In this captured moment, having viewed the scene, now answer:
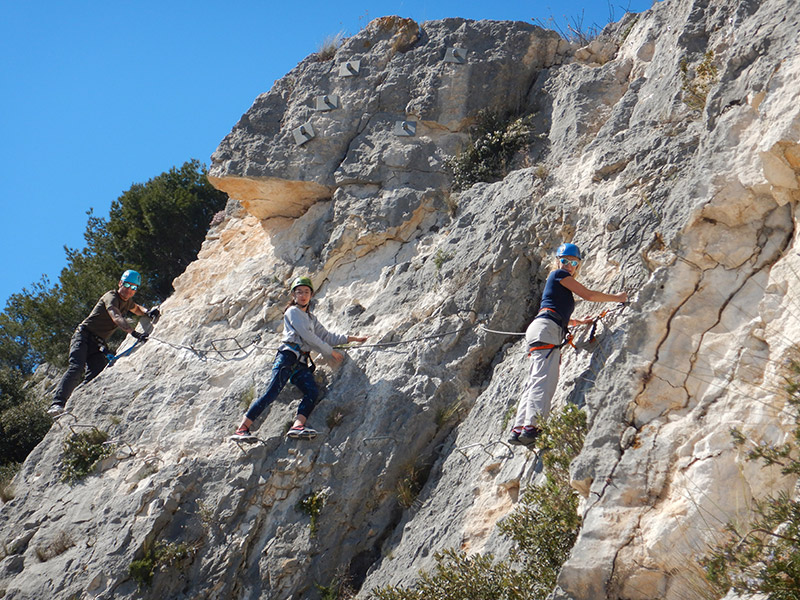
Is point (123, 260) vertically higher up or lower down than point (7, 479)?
higher up

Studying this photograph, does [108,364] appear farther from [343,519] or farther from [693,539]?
[693,539]

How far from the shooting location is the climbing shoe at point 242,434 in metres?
9.34

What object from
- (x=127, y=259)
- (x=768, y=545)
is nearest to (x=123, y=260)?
(x=127, y=259)

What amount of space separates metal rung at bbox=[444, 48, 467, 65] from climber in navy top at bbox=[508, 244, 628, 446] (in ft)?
18.1

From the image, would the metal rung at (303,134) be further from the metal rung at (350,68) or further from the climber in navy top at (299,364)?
the climber in navy top at (299,364)

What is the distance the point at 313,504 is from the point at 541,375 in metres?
3.03

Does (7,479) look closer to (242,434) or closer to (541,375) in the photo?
(242,434)

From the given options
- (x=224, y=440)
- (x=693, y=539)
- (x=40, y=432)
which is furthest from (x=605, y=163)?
(x=40, y=432)

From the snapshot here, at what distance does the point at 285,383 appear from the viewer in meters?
9.48

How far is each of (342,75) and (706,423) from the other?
28.4 ft

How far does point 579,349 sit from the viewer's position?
25.3 ft

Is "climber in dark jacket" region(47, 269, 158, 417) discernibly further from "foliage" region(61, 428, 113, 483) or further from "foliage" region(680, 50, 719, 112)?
"foliage" region(680, 50, 719, 112)

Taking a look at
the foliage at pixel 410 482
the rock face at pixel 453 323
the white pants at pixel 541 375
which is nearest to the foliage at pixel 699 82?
the rock face at pixel 453 323

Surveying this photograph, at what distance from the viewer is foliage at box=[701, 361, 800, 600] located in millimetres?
5148
